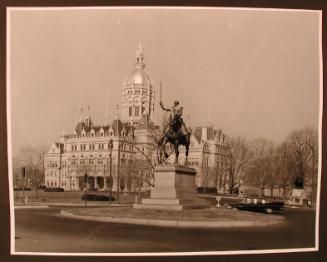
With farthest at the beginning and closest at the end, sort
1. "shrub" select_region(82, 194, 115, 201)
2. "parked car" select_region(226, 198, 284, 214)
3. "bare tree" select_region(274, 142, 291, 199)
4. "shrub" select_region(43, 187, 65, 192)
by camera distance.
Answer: "shrub" select_region(82, 194, 115, 201)
"parked car" select_region(226, 198, 284, 214)
"shrub" select_region(43, 187, 65, 192)
"bare tree" select_region(274, 142, 291, 199)

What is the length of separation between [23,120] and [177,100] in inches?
109

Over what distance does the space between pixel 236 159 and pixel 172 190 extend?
4.73 ft

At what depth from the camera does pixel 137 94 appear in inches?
371

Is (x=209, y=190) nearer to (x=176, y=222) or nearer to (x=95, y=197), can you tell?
(x=95, y=197)

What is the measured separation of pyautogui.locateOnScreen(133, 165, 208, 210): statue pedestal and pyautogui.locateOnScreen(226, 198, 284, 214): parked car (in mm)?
747

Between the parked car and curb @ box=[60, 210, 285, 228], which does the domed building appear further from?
the parked car

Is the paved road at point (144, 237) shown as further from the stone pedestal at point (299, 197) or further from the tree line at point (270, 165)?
the tree line at point (270, 165)

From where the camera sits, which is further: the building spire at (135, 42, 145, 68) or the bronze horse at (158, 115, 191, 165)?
the bronze horse at (158, 115, 191, 165)

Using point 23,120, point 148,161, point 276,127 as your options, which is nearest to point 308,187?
point 276,127

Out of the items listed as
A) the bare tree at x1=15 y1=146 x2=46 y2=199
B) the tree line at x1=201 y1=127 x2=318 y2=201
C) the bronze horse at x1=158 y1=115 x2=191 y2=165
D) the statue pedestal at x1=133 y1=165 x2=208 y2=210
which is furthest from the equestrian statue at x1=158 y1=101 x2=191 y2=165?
the bare tree at x1=15 y1=146 x2=46 y2=199

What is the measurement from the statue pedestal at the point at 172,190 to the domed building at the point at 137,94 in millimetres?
1215

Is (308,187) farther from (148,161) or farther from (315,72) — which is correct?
(148,161)

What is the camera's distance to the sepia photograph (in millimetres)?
8000

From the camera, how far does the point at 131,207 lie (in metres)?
10.8
